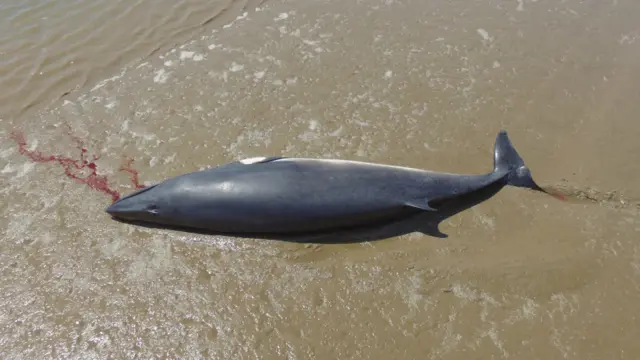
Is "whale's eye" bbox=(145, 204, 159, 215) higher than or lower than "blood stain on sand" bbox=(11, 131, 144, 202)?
lower

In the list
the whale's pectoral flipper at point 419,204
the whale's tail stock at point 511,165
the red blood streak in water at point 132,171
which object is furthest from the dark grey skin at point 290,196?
the red blood streak in water at point 132,171

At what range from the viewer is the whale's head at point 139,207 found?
16.5 ft

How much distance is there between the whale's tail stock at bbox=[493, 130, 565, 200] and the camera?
5324mm

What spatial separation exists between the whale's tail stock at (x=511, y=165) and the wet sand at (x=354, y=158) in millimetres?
167

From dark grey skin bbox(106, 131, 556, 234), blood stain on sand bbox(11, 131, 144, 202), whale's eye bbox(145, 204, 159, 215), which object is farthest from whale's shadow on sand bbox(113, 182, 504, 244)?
blood stain on sand bbox(11, 131, 144, 202)

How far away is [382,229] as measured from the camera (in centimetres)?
505

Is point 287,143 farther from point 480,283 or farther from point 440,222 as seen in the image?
point 480,283

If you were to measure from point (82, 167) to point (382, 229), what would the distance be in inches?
148

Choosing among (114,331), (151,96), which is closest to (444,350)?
(114,331)

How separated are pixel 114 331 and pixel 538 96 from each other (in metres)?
5.83

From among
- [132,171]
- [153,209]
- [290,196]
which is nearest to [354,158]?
[290,196]

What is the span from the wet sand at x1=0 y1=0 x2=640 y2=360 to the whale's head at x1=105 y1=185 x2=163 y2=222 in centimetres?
16

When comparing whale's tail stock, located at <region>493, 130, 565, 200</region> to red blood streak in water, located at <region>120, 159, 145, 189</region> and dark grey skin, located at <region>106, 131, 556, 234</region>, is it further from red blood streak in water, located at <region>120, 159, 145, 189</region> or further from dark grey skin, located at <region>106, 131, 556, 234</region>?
red blood streak in water, located at <region>120, 159, 145, 189</region>

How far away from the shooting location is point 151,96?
6836 mm
